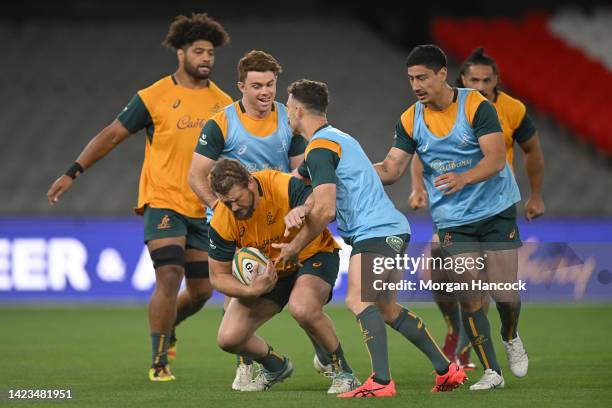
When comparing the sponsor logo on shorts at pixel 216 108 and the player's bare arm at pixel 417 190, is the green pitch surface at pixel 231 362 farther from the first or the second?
the sponsor logo on shorts at pixel 216 108

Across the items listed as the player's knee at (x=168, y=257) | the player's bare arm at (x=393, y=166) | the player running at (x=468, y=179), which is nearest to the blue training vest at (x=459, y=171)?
the player running at (x=468, y=179)

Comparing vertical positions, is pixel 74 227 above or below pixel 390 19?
below

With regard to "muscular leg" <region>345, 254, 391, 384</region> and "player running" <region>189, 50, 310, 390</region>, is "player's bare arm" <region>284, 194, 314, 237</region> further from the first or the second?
"player running" <region>189, 50, 310, 390</region>

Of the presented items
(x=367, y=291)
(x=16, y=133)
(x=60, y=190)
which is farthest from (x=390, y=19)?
(x=367, y=291)

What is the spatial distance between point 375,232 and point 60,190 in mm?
2687

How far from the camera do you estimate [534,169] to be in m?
8.20

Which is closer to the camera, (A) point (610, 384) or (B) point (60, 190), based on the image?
(A) point (610, 384)

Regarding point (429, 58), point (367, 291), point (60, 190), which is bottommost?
point (367, 291)

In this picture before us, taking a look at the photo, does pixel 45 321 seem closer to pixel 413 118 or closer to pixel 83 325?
pixel 83 325

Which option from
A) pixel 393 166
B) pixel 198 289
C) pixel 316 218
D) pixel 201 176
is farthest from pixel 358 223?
pixel 198 289

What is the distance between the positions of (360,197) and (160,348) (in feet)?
7.05

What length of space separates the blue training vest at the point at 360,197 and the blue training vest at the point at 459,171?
0.69 metres

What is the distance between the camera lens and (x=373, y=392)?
6281 mm

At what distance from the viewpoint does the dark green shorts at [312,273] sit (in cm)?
673
